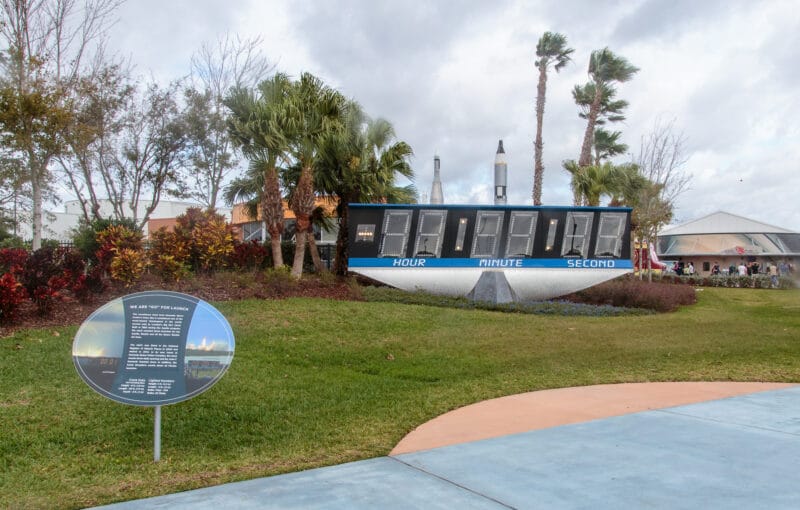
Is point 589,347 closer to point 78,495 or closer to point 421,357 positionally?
point 421,357

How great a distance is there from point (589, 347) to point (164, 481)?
884 centimetres

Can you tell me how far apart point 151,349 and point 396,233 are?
42.6 feet

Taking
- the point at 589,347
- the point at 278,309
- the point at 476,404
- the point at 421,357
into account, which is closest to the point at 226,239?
the point at 278,309

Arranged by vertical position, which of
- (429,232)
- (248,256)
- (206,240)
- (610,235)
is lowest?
(248,256)

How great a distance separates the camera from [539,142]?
30719 millimetres

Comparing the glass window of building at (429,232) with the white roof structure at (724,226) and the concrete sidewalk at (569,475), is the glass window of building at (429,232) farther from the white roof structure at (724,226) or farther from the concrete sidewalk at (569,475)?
the white roof structure at (724,226)

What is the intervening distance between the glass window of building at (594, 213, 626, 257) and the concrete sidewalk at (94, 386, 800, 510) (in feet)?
42.6

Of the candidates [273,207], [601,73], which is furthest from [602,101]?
[273,207]

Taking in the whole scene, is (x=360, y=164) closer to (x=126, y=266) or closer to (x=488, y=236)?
(x=488, y=236)

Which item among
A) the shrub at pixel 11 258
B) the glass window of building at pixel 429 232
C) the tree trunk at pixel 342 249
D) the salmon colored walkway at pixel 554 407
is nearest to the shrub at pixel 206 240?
the shrub at pixel 11 258

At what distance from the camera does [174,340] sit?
569 cm

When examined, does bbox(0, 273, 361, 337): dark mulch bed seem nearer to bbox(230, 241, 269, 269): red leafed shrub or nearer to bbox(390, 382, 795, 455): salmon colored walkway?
bbox(230, 241, 269, 269): red leafed shrub

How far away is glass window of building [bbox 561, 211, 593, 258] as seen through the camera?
1894 cm

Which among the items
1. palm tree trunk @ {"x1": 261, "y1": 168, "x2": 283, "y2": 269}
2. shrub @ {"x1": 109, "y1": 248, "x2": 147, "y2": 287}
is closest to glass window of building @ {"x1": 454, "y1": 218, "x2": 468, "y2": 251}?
palm tree trunk @ {"x1": 261, "y1": 168, "x2": 283, "y2": 269}
